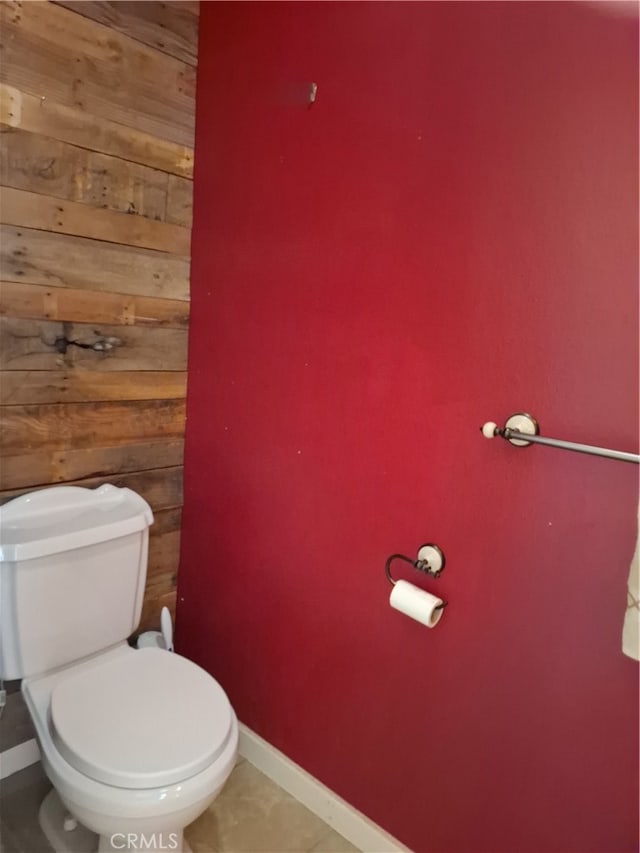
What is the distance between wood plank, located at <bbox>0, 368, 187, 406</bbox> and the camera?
1585 mm

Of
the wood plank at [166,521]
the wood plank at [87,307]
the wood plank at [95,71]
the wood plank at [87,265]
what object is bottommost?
the wood plank at [166,521]

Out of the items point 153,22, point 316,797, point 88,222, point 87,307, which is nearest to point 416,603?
point 316,797

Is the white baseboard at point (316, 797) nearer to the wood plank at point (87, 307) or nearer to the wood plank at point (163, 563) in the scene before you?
the wood plank at point (163, 563)

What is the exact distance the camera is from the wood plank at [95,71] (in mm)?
1485

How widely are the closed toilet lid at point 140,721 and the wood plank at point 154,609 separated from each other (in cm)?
40

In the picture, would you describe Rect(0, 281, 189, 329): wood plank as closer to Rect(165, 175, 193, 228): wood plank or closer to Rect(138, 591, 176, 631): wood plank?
Rect(165, 175, 193, 228): wood plank

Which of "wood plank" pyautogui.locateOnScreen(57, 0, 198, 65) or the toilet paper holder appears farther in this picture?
"wood plank" pyautogui.locateOnScreen(57, 0, 198, 65)

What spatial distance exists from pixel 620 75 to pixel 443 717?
1338 millimetres

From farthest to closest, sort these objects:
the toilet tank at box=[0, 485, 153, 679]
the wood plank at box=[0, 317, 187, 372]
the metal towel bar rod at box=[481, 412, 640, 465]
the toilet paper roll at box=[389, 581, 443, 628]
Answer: the wood plank at box=[0, 317, 187, 372] → the toilet tank at box=[0, 485, 153, 679] → the toilet paper roll at box=[389, 581, 443, 628] → the metal towel bar rod at box=[481, 412, 640, 465]

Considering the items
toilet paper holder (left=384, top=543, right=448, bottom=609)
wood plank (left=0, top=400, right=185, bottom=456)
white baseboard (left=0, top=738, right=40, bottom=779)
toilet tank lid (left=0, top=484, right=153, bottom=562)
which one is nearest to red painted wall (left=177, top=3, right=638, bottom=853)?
toilet paper holder (left=384, top=543, right=448, bottom=609)

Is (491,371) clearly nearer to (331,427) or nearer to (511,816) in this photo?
(331,427)

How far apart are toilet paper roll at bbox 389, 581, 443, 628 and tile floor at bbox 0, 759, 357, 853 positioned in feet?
2.43

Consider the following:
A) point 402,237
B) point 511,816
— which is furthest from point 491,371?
point 511,816

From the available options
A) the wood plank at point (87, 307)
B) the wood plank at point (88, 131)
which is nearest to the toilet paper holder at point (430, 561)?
the wood plank at point (87, 307)
